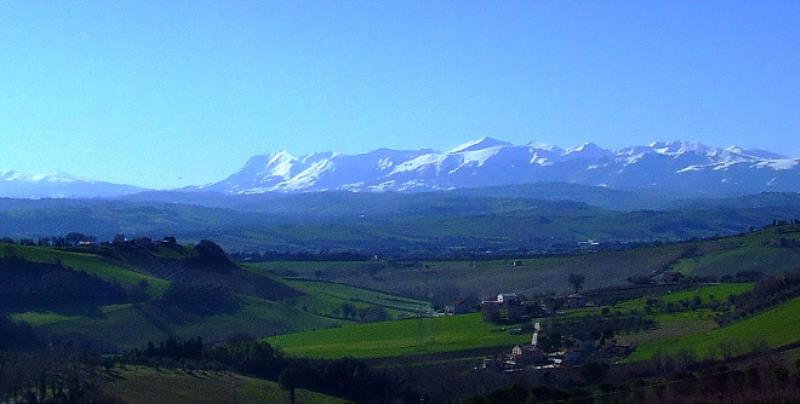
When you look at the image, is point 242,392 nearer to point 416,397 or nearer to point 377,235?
Result: point 416,397

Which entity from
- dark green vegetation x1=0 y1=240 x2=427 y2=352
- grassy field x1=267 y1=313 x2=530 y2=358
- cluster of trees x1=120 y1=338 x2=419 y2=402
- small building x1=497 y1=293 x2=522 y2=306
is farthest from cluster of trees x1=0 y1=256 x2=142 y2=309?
cluster of trees x1=120 y1=338 x2=419 y2=402

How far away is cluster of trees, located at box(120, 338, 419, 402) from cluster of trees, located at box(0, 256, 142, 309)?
613 inches

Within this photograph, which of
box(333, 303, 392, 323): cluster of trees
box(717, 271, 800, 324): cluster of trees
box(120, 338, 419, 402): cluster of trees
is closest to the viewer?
box(120, 338, 419, 402): cluster of trees

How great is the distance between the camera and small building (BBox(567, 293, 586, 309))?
164ft

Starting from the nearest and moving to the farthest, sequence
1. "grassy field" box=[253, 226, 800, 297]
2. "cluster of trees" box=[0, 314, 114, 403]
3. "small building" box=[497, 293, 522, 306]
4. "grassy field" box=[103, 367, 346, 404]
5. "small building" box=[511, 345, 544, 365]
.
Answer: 1. "cluster of trees" box=[0, 314, 114, 403]
2. "grassy field" box=[103, 367, 346, 404]
3. "small building" box=[511, 345, 544, 365]
4. "small building" box=[497, 293, 522, 306]
5. "grassy field" box=[253, 226, 800, 297]

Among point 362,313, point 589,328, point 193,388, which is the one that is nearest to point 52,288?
point 362,313

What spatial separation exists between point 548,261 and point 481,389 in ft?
152

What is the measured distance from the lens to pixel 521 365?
113 feet

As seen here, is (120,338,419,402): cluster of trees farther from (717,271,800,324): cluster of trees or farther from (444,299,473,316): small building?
(444,299,473,316): small building

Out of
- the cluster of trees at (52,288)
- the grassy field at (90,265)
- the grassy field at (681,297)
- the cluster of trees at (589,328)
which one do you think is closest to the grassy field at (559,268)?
the grassy field at (681,297)

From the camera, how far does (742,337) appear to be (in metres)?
34.2

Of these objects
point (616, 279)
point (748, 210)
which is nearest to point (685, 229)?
point (748, 210)

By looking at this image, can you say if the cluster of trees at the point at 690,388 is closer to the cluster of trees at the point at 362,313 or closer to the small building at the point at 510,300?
the small building at the point at 510,300

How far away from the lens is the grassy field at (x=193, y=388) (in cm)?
2820
